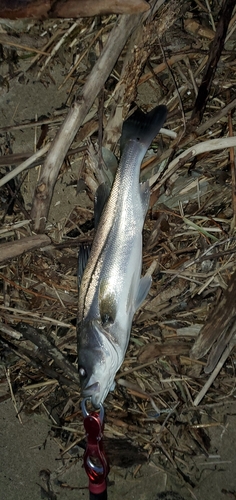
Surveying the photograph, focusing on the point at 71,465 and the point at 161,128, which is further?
the point at 71,465

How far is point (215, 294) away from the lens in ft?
12.7

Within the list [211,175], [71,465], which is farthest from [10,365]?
[211,175]

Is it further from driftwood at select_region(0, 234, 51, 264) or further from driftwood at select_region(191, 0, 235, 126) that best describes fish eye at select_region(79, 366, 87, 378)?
driftwood at select_region(191, 0, 235, 126)

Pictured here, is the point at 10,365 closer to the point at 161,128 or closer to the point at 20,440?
the point at 20,440

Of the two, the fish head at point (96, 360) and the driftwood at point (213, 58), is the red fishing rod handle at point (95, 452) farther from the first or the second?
the driftwood at point (213, 58)

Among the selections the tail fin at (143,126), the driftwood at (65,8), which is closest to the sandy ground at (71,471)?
the tail fin at (143,126)

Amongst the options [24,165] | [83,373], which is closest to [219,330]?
[83,373]

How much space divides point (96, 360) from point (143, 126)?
158cm

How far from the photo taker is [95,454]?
3348 mm

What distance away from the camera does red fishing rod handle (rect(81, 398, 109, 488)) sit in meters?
→ 3.22

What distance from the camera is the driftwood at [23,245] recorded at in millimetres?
3807

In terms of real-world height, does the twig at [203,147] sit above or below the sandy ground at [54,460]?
above

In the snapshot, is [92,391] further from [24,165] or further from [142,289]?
[24,165]

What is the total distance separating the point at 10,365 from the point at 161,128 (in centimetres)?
218
